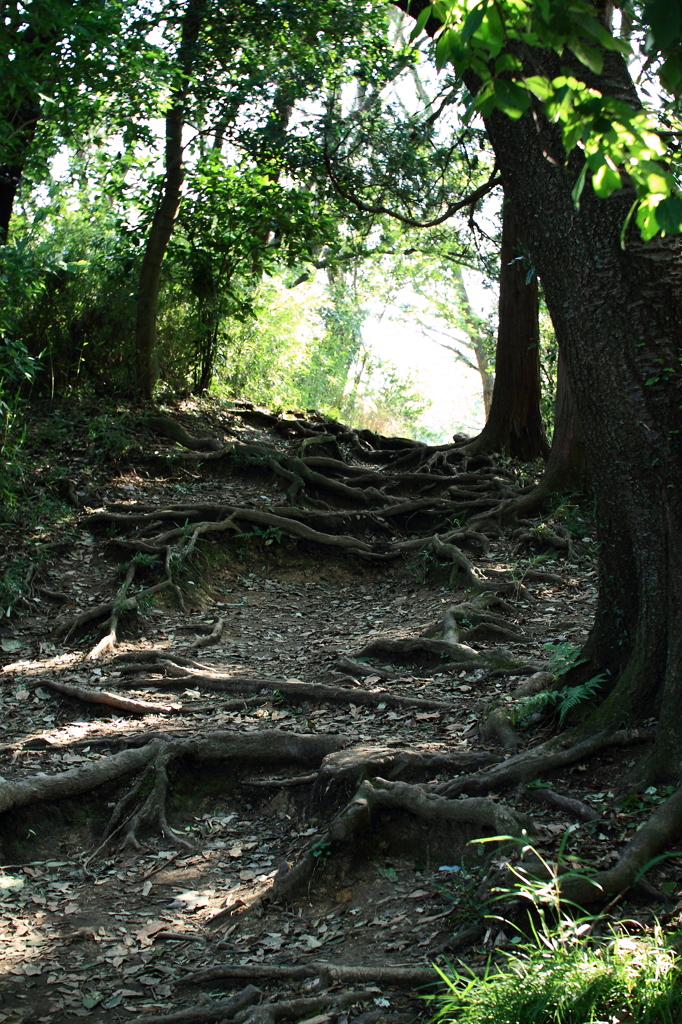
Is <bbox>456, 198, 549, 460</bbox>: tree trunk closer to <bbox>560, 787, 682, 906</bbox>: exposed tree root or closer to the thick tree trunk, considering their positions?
the thick tree trunk

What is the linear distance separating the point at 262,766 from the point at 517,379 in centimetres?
838

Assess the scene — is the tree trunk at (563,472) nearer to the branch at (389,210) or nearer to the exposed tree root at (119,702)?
the branch at (389,210)

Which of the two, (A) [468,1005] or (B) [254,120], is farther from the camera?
(B) [254,120]

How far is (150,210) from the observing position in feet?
41.4

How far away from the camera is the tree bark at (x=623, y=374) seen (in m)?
3.57

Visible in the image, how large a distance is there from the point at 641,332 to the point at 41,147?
348 inches

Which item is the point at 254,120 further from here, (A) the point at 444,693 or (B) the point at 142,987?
(B) the point at 142,987

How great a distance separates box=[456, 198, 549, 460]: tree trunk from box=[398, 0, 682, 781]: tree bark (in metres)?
8.12

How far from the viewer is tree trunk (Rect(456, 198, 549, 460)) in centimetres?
1187

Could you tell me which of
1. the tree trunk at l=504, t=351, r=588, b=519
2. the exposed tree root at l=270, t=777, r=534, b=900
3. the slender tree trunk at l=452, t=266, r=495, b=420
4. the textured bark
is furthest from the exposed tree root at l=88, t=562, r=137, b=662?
the slender tree trunk at l=452, t=266, r=495, b=420

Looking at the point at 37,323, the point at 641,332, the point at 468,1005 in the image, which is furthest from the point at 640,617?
the point at 37,323

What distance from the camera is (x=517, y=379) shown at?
1193 cm

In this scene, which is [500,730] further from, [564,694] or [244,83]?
[244,83]

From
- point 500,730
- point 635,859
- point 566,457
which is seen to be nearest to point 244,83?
point 566,457
